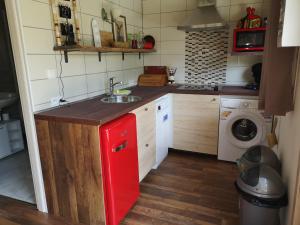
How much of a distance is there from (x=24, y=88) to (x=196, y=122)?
1.87 m

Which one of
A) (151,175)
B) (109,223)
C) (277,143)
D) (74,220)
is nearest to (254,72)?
(277,143)

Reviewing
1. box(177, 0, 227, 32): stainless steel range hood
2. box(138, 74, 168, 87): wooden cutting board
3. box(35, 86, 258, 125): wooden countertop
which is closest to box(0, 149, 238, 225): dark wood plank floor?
box(35, 86, 258, 125): wooden countertop

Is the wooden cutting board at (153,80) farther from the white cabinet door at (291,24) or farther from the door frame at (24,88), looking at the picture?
the white cabinet door at (291,24)

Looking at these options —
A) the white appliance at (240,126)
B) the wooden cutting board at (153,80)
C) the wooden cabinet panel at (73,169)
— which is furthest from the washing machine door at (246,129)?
the wooden cabinet panel at (73,169)

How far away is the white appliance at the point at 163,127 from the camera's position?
2526mm

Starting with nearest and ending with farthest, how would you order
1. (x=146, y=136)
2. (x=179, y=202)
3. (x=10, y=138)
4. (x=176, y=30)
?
1. (x=179, y=202)
2. (x=146, y=136)
3. (x=10, y=138)
4. (x=176, y=30)

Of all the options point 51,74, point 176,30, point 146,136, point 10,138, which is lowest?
point 10,138

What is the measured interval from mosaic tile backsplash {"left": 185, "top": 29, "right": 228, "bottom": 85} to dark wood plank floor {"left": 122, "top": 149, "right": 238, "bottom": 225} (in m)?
1.10

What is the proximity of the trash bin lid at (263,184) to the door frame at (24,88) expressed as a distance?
1.53 meters

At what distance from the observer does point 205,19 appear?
264cm

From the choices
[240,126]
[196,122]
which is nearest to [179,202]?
[196,122]

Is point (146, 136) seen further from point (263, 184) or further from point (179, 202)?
point (263, 184)

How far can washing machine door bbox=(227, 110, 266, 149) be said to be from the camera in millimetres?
2494

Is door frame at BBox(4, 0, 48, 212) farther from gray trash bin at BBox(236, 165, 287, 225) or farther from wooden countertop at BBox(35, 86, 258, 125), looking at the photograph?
gray trash bin at BBox(236, 165, 287, 225)
